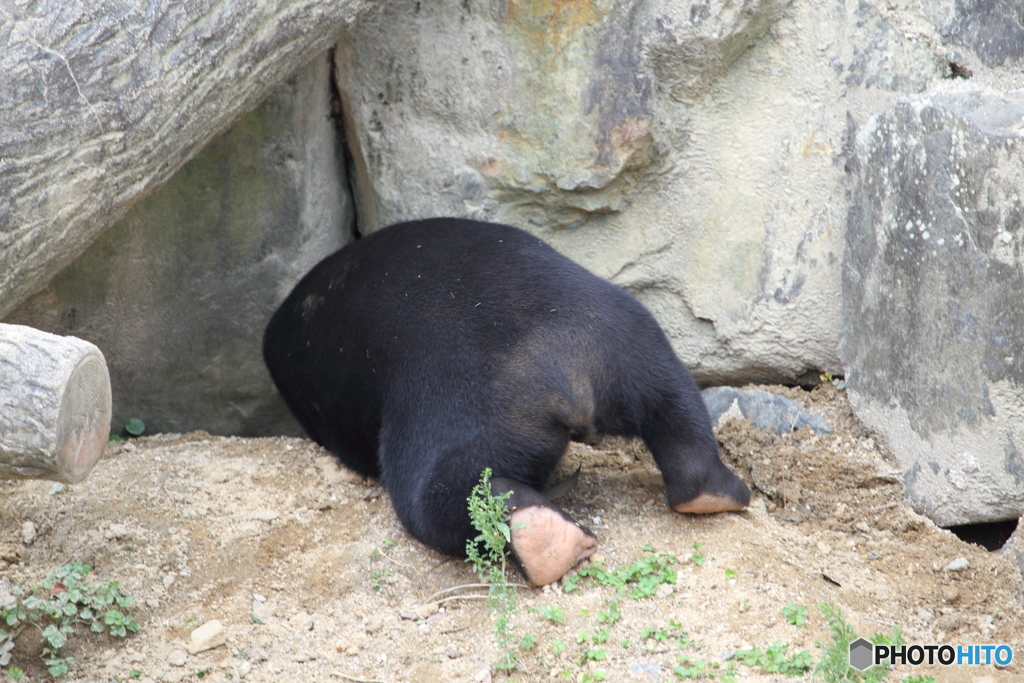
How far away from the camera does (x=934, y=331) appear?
3.06 meters

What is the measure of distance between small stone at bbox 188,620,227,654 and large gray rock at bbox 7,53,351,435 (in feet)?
6.03

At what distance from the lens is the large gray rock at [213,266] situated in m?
3.99

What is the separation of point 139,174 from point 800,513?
97.0 inches

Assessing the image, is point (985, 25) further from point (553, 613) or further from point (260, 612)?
point (260, 612)

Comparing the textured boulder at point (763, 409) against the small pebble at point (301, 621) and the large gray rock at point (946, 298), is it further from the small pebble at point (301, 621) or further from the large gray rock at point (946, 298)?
the small pebble at point (301, 621)

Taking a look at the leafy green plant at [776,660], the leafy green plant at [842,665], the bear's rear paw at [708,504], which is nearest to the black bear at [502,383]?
the bear's rear paw at [708,504]

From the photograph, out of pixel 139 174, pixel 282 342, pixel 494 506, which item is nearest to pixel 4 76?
pixel 139 174

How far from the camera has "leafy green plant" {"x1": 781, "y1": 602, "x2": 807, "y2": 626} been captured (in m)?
2.43

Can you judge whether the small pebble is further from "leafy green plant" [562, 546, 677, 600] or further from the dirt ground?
"leafy green plant" [562, 546, 677, 600]

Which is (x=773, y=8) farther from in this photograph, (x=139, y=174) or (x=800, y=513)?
(x=139, y=174)

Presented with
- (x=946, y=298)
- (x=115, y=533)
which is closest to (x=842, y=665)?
(x=946, y=298)

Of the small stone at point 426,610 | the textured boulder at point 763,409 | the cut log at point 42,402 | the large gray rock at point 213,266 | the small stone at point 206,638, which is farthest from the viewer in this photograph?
the large gray rock at point 213,266

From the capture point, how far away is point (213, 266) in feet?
13.6

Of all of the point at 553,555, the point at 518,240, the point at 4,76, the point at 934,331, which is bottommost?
the point at 553,555
